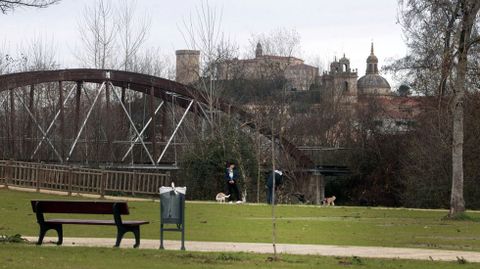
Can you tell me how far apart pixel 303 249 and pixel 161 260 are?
3636 millimetres

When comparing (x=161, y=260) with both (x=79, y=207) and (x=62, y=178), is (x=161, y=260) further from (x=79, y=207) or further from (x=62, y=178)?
(x=62, y=178)

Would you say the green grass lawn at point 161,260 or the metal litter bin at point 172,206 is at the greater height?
the metal litter bin at point 172,206

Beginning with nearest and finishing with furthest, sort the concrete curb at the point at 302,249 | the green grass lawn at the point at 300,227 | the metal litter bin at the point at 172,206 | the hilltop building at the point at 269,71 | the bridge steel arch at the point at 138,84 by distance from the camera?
1. the concrete curb at the point at 302,249
2. the metal litter bin at the point at 172,206
3. the green grass lawn at the point at 300,227
4. the bridge steel arch at the point at 138,84
5. the hilltop building at the point at 269,71

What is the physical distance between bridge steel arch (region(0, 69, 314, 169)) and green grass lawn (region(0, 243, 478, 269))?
121 ft

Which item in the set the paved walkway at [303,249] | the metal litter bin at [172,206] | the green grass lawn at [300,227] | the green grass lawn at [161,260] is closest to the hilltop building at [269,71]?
the green grass lawn at [300,227]

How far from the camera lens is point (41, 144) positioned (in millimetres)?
54938

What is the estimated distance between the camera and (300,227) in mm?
24016

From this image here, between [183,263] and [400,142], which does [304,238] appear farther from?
[400,142]

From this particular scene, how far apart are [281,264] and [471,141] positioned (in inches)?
1571

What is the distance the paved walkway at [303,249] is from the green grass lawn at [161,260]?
1.00m

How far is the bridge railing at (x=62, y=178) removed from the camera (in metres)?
41.1

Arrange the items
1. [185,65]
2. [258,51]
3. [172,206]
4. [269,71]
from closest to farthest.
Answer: [172,206], [185,65], [269,71], [258,51]

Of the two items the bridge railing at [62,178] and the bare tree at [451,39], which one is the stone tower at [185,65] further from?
the bare tree at [451,39]

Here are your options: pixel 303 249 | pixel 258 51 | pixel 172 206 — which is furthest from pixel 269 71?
pixel 172 206
